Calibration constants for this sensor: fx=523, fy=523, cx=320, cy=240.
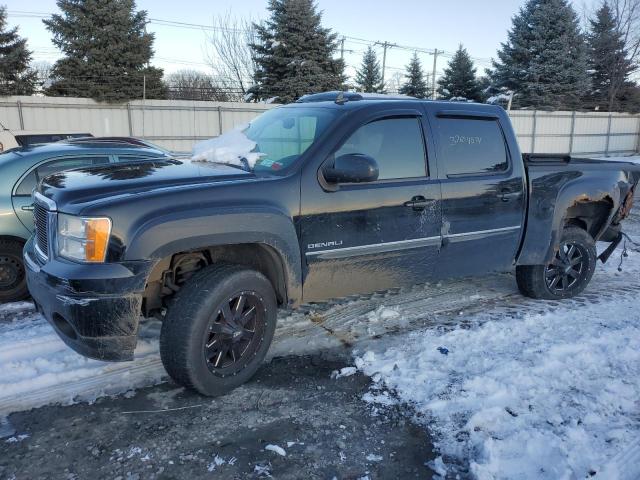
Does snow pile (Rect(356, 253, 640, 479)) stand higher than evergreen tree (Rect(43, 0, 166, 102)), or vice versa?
evergreen tree (Rect(43, 0, 166, 102))

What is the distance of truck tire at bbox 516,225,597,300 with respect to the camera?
17.4 feet

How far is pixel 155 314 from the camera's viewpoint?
3742 mm

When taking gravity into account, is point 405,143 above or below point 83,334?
above

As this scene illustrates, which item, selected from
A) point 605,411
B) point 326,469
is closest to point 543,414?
point 605,411

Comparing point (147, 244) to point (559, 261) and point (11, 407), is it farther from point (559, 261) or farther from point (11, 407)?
point (559, 261)

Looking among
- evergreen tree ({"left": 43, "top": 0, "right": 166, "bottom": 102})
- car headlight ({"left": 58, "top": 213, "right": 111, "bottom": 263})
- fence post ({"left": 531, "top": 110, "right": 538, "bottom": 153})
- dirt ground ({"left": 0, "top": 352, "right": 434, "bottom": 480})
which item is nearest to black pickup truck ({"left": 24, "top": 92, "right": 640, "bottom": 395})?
car headlight ({"left": 58, "top": 213, "right": 111, "bottom": 263})

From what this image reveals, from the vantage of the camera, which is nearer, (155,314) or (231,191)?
(231,191)

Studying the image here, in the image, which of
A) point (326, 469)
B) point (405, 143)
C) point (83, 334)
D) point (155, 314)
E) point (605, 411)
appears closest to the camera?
point (326, 469)

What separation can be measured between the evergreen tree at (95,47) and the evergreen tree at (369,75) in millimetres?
17959

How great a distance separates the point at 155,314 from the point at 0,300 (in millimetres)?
2531

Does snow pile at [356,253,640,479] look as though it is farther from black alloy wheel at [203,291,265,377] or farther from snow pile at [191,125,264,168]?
snow pile at [191,125,264,168]

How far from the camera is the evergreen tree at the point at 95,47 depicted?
78.4 feet

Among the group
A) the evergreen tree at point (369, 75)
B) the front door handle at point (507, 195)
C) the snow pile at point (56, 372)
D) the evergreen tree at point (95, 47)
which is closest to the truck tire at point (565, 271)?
the front door handle at point (507, 195)

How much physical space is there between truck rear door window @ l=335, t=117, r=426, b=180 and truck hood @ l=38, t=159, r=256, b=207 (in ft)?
2.95
